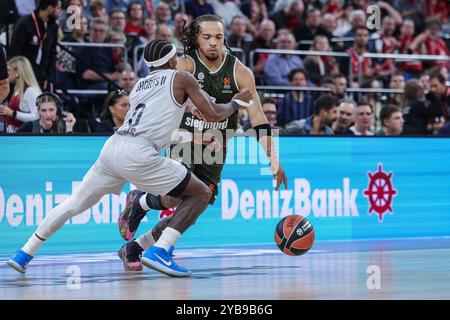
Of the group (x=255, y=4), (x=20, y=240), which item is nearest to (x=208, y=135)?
(x=20, y=240)

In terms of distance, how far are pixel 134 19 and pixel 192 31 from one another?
7614mm

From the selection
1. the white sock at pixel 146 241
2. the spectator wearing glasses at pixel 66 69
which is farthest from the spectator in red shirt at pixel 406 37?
the white sock at pixel 146 241

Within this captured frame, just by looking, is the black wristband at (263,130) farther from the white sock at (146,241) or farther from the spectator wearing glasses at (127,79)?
the spectator wearing glasses at (127,79)

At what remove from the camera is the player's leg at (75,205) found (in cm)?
991

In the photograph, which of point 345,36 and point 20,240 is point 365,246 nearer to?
point 20,240

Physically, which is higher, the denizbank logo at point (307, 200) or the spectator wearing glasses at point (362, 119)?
the spectator wearing glasses at point (362, 119)

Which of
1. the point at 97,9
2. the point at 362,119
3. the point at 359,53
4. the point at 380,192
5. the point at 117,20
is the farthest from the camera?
the point at 359,53

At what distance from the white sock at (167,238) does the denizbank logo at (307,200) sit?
14.0ft

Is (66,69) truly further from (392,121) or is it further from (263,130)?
(263,130)

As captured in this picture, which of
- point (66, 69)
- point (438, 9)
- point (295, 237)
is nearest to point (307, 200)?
point (295, 237)

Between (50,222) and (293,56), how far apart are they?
31.9ft

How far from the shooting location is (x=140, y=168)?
966 cm

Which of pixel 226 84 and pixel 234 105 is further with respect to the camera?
pixel 226 84

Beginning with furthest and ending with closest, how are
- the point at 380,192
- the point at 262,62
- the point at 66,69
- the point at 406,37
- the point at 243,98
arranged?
the point at 406,37
the point at 262,62
the point at 66,69
the point at 380,192
the point at 243,98
